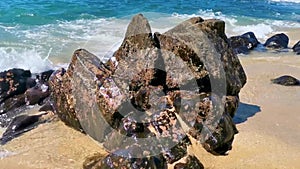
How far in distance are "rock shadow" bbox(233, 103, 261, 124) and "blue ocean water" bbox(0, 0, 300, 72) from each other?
4770 mm

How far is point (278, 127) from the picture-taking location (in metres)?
6.02

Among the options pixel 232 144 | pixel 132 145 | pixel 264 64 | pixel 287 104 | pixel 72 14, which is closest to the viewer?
pixel 132 145

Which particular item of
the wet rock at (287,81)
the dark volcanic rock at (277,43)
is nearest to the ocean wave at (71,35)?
the dark volcanic rock at (277,43)

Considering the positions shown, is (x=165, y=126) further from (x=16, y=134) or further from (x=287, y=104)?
(x=287, y=104)

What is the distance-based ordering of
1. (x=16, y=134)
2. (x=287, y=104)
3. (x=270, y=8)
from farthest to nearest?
1. (x=270, y=8)
2. (x=287, y=104)
3. (x=16, y=134)

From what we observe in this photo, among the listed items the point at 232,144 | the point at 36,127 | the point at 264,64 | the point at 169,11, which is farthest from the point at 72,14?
the point at 232,144

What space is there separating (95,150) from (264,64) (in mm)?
5998

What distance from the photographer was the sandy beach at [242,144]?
500 centimetres

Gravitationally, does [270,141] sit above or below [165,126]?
below

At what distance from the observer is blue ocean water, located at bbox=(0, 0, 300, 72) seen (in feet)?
37.6

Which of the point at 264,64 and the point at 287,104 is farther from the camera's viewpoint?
the point at 264,64

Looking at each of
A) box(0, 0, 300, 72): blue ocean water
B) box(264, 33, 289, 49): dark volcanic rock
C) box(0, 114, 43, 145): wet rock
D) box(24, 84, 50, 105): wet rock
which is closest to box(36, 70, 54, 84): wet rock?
box(24, 84, 50, 105): wet rock

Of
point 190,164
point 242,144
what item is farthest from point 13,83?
point 242,144

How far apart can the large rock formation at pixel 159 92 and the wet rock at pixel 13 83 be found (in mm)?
1518
